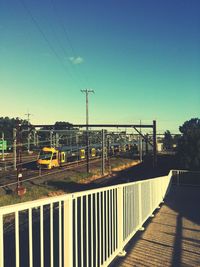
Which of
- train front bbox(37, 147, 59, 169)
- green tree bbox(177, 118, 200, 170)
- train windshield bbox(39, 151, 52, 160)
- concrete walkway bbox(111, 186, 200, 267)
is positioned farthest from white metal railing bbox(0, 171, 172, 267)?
train windshield bbox(39, 151, 52, 160)

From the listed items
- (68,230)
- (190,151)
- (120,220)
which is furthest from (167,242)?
(190,151)

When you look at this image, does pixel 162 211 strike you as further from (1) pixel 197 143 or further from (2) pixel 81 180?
(1) pixel 197 143

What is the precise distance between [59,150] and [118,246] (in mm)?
38864

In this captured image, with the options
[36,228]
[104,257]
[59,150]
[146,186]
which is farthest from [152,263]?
[59,150]

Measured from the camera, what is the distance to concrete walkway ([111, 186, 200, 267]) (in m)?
6.56

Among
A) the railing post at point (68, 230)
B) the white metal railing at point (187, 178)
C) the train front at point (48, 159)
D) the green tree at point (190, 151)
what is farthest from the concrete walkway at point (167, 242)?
the train front at point (48, 159)

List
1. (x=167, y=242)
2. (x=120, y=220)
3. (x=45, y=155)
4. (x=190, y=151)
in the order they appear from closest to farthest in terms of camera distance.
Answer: (x=120, y=220) < (x=167, y=242) < (x=190, y=151) < (x=45, y=155)

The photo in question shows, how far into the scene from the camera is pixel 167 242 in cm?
798

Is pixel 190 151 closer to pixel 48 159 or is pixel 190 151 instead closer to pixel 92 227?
pixel 48 159

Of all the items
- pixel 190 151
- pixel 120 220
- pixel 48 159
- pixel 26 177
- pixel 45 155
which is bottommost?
pixel 26 177

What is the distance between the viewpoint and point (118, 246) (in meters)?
6.62

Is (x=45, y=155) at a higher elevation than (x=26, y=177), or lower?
higher

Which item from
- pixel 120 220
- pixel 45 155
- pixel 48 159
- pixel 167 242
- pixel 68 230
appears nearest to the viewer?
pixel 68 230

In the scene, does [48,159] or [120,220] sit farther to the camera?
[48,159]
